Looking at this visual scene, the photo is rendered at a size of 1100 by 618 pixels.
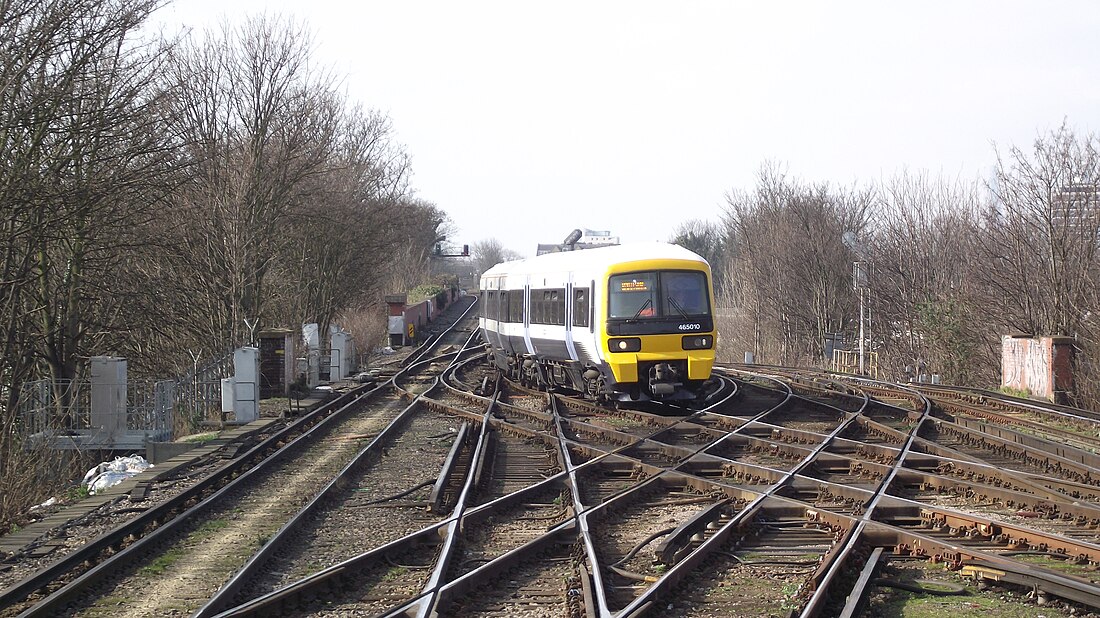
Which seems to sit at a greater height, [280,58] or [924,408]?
[280,58]

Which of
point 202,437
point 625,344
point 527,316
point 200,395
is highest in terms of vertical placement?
point 527,316

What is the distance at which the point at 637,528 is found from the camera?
885 centimetres

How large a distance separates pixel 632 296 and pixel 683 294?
34.5 inches

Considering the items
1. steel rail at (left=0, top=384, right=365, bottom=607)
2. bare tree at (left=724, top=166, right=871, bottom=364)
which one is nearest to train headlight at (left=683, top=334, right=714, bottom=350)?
steel rail at (left=0, top=384, right=365, bottom=607)

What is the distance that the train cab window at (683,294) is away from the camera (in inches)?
691

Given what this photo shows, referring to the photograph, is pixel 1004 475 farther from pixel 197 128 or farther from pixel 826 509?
pixel 197 128

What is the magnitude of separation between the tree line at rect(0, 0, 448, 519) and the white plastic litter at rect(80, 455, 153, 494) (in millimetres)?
1012

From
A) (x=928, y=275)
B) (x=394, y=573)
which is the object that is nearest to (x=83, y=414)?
(x=394, y=573)

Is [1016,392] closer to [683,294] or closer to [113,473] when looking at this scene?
[683,294]

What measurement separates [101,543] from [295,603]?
243cm

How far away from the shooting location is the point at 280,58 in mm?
27797

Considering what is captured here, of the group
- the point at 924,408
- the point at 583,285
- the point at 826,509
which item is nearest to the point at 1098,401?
the point at 924,408

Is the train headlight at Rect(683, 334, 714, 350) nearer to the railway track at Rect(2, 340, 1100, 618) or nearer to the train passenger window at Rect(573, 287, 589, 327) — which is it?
the train passenger window at Rect(573, 287, 589, 327)

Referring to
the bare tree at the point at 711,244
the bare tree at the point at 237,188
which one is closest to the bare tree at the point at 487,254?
the bare tree at the point at 711,244
